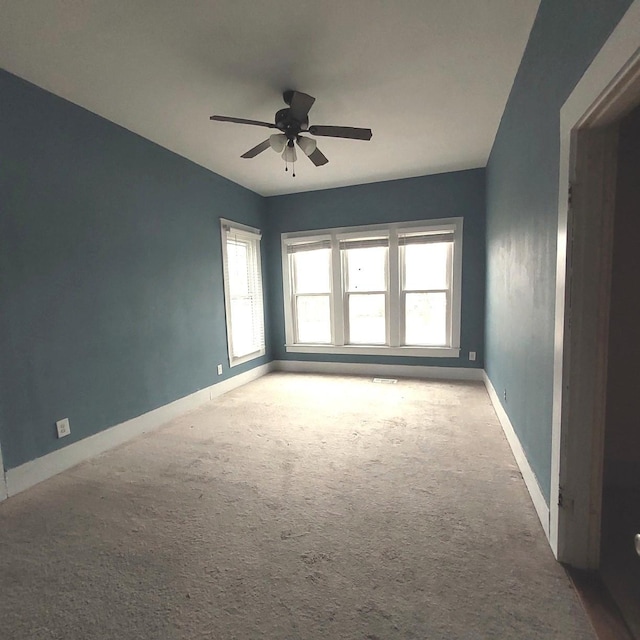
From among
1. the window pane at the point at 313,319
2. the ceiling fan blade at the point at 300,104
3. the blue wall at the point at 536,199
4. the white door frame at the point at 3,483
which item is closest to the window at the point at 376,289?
the window pane at the point at 313,319

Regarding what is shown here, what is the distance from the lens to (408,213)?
14.6ft

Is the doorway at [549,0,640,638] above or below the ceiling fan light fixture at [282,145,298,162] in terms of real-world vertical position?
below

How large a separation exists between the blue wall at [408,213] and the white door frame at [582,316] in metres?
3.05

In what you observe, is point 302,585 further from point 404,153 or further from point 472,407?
point 404,153

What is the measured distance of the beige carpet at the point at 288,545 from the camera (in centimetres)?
121

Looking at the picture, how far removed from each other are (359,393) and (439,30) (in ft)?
10.8

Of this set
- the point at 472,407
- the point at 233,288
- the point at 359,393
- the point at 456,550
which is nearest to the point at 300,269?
the point at 233,288

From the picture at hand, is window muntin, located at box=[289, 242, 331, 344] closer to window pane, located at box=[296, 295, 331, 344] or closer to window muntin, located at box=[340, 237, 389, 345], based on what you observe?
window pane, located at box=[296, 295, 331, 344]

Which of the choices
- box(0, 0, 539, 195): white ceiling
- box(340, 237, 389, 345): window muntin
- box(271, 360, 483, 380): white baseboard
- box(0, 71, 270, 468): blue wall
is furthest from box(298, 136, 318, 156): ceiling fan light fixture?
box(271, 360, 483, 380): white baseboard

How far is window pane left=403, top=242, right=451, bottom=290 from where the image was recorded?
14.6ft

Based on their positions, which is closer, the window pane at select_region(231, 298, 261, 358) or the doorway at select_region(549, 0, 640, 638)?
the doorway at select_region(549, 0, 640, 638)

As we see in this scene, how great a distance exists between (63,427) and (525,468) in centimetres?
315

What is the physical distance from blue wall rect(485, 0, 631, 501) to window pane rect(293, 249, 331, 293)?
8.46ft

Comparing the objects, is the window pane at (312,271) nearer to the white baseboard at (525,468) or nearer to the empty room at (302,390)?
the empty room at (302,390)
